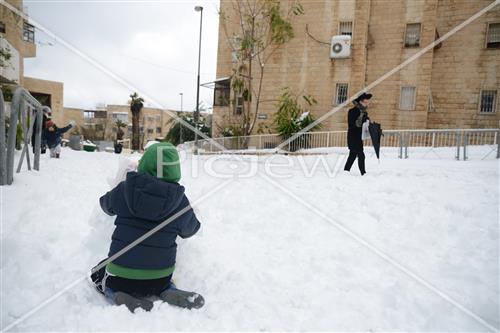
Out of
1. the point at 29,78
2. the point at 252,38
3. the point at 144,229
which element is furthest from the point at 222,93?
the point at 29,78

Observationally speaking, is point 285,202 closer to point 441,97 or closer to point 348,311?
point 348,311

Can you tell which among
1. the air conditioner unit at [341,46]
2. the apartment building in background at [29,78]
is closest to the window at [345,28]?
the air conditioner unit at [341,46]

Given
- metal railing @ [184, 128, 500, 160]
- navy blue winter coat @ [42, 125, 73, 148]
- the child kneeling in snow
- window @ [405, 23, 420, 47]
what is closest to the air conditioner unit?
window @ [405, 23, 420, 47]

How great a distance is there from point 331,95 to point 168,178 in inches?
689

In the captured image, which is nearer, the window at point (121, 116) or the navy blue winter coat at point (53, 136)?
the navy blue winter coat at point (53, 136)

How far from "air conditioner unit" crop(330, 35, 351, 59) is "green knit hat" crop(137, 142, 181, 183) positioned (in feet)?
57.8

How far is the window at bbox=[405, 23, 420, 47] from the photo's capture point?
1748 centimetres

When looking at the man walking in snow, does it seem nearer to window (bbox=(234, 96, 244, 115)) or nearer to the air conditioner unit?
the air conditioner unit

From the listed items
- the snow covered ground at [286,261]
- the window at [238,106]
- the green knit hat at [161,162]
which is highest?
the window at [238,106]

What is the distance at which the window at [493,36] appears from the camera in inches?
670

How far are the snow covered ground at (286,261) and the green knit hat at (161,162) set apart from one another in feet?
3.22

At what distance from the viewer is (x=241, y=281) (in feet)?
9.67

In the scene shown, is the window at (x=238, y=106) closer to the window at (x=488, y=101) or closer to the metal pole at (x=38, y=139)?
the window at (x=488, y=101)

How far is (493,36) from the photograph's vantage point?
17.1m
